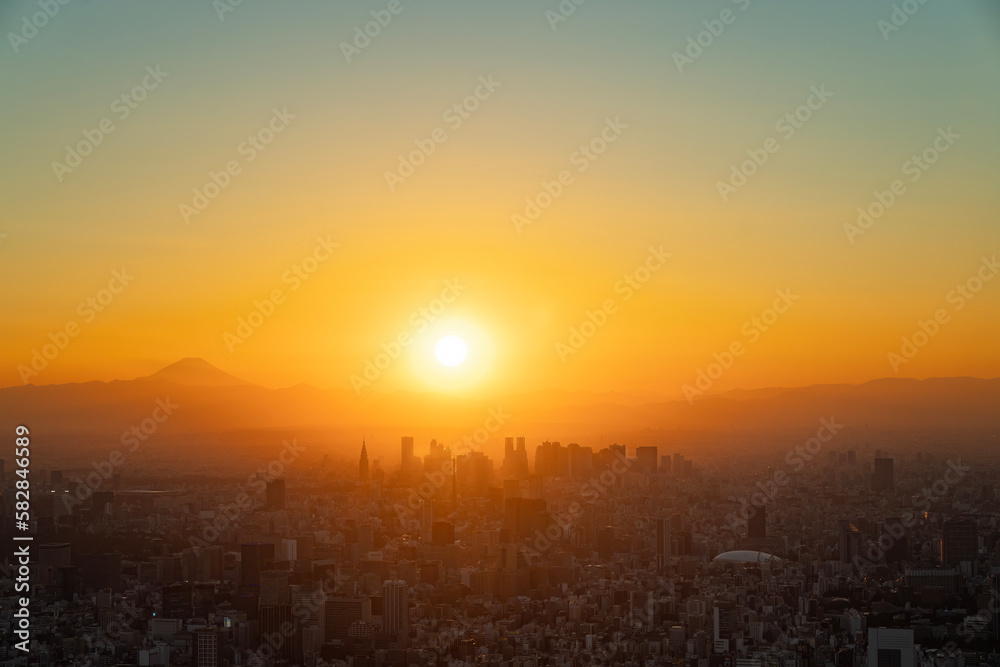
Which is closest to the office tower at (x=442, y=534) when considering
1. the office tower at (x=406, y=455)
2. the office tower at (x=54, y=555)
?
the office tower at (x=54, y=555)

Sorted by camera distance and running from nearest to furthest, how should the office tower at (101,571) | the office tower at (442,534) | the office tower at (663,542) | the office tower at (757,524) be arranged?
the office tower at (101,571)
the office tower at (663,542)
the office tower at (442,534)
the office tower at (757,524)

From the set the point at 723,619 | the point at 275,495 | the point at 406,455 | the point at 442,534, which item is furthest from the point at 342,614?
the point at 406,455

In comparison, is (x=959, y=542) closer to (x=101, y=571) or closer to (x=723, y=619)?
(x=723, y=619)

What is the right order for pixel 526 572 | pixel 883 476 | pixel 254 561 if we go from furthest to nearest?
pixel 883 476 → pixel 526 572 → pixel 254 561

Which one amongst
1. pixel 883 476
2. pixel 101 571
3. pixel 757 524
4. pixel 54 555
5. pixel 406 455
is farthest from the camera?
pixel 406 455

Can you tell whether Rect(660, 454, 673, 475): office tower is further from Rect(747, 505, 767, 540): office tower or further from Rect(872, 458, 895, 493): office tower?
Rect(747, 505, 767, 540): office tower

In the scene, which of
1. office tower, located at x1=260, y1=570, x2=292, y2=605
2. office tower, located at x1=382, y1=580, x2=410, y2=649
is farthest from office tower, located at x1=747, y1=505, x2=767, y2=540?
office tower, located at x1=260, y1=570, x2=292, y2=605

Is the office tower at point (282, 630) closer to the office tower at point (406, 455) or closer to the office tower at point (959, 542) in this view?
the office tower at point (959, 542)
